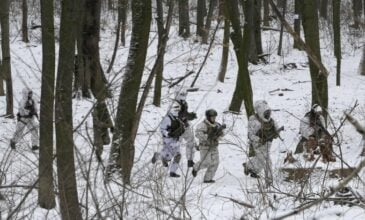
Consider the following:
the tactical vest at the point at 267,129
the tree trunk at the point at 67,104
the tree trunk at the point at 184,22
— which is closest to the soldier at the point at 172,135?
the tactical vest at the point at 267,129

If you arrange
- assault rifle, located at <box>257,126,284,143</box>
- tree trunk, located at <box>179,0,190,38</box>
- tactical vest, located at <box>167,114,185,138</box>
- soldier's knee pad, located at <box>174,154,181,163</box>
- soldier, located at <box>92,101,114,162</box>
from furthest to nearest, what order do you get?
tree trunk, located at <box>179,0,190,38</box> → tactical vest, located at <box>167,114,185,138</box> → soldier's knee pad, located at <box>174,154,181,163</box> → assault rifle, located at <box>257,126,284,143</box> → soldier, located at <box>92,101,114,162</box>

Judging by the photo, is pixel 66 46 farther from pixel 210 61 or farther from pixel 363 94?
pixel 210 61

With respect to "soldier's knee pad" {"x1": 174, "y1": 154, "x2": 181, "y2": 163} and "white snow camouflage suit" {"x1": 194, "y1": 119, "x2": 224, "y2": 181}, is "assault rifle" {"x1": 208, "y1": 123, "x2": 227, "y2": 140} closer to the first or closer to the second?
"white snow camouflage suit" {"x1": 194, "y1": 119, "x2": 224, "y2": 181}

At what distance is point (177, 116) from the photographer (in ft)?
32.5

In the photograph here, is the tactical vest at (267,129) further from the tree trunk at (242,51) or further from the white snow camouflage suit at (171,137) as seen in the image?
the white snow camouflage suit at (171,137)

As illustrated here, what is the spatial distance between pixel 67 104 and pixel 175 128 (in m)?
6.32

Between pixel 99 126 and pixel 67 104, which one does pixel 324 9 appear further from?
pixel 99 126

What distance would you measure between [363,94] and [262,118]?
833cm

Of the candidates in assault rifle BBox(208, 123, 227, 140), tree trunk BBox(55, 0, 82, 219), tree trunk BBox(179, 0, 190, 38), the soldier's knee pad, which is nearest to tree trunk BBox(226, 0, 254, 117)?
assault rifle BBox(208, 123, 227, 140)

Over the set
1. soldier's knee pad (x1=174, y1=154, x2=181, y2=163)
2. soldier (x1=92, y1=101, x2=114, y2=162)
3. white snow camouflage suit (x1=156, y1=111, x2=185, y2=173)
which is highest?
soldier (x1=92, y1=101, x2=114, y2=162)

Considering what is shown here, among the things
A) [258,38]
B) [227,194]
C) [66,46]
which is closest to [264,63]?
[258,38]

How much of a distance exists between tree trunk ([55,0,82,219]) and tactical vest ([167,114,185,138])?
19.0ft

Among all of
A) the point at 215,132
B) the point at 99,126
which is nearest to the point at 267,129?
the point at 215,132

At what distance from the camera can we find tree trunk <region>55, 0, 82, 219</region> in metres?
3.47
